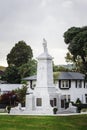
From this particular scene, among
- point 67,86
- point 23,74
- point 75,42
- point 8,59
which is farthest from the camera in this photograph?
point 8,59

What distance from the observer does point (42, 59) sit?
233 ft

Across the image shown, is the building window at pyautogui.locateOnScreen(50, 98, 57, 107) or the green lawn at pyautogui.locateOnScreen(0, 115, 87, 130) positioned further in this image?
the building window at pyautogui.locateOnScreen(50, 98, 57, 107)

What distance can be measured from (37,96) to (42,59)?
16.7 feet

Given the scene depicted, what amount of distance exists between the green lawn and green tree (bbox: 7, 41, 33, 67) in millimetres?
82260

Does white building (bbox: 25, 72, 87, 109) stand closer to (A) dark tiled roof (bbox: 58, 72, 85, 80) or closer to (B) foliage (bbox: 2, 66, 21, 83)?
(A) dark tiled roof (bbox: 58, 72, 85, 80)

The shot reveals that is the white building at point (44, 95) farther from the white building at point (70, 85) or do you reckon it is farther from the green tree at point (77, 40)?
the white building at point (70, 85)

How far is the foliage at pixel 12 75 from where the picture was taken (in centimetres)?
12569

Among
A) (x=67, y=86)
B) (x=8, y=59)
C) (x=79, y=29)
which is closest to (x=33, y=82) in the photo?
(x=67, y=86)

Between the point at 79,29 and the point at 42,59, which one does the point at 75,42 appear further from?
the point at 42,59

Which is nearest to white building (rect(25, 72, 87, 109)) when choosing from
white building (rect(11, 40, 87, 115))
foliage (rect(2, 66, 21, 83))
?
foliage (rect(2, 66, 21, 83))

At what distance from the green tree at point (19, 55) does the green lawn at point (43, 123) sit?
82260 millimetres

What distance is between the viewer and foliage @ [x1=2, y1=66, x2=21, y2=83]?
12569cm

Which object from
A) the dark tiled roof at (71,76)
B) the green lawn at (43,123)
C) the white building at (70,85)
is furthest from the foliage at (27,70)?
the green lawn at (43,123)

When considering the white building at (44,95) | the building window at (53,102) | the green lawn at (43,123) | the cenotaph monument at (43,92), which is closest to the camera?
the green lawn at (43,123)
